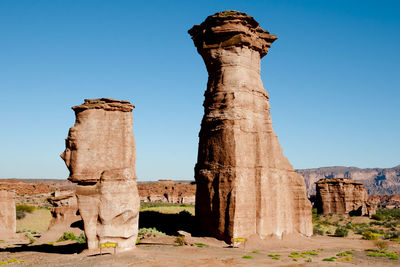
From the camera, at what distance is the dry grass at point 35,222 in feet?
97.0

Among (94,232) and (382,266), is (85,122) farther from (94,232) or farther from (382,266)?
(382,266)

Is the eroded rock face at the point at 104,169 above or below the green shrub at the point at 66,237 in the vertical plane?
above

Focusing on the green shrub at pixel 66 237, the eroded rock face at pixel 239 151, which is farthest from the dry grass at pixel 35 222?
the eroded rock face at pixel 239 151

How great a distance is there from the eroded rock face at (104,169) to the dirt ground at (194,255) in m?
0.95

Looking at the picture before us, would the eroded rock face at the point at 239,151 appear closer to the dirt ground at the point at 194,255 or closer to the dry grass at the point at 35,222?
the dirt ground at the point at 194,255

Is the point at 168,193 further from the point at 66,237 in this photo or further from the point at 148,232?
the point at 66,237

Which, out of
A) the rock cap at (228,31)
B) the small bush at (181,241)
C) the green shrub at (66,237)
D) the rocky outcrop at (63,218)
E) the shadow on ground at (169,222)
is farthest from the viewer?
the rocky outcrop at (63,218)

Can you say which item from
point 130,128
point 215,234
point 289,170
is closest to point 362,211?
point 289,170

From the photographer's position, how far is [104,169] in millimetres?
15109

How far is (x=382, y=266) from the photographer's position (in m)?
14.4

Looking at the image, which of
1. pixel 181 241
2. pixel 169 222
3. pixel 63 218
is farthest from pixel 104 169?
pixel 169 222

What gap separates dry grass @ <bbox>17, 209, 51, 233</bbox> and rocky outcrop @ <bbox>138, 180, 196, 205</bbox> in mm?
24486

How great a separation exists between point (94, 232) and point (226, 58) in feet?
39.2

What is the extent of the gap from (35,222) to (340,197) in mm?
32404
